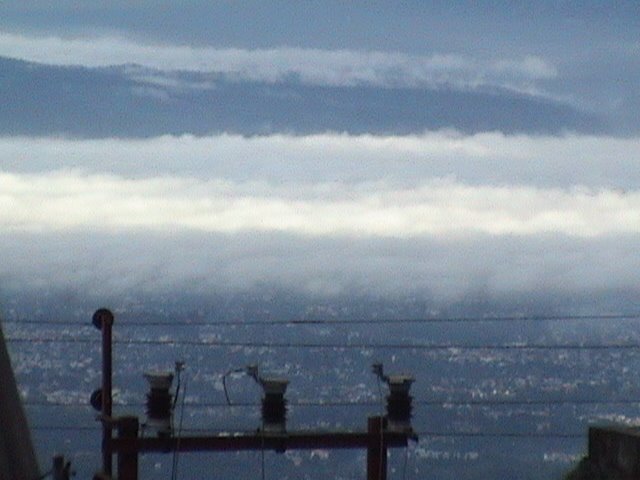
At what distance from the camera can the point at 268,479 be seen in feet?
74.6

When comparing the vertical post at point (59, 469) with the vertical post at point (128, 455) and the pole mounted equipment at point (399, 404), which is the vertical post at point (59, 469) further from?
the pole mounted equipment at point (399, 404)

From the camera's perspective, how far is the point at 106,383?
61.5 ft

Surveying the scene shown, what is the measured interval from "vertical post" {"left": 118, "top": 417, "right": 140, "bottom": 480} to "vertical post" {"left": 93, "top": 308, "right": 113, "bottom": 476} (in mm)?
113

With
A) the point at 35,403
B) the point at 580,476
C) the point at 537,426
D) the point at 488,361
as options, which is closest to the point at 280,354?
the point at 537,426

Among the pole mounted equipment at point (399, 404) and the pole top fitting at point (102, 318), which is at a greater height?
the pole top fitting at point (102, 318)

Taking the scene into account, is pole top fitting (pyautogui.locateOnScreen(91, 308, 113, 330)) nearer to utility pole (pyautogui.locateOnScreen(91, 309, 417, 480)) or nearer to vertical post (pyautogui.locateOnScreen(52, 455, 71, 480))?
utility pole (pyautogui.locateOnScreen(91, 309, 417, 480))

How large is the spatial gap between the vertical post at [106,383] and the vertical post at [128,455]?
11 centimetres

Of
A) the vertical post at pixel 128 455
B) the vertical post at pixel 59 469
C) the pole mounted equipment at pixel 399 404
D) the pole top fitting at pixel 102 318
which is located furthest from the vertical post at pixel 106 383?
the vertical post at pixel 59 469

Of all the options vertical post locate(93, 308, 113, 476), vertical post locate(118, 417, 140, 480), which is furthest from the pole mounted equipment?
vertical post locate(93, 308, 113, 476)

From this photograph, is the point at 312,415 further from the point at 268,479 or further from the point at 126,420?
the point at 126,420

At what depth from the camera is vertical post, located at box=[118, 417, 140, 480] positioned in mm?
18516

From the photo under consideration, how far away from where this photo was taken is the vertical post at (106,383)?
1855 cm

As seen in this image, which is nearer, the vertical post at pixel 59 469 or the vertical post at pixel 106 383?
the vertical post at pixel 59 469

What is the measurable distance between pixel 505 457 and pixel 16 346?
1241 cm
